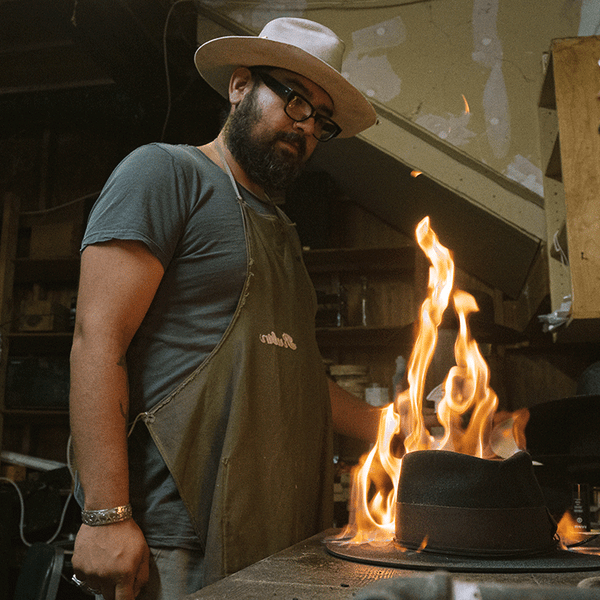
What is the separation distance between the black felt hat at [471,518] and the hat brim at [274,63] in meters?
1.10

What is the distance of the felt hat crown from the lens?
3.39 ft

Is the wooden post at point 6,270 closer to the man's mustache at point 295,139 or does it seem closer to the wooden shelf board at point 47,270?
the wooden shelf board at point 47,270

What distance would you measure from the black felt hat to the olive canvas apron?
21 cm

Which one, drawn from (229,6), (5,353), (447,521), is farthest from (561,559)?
(5,353)

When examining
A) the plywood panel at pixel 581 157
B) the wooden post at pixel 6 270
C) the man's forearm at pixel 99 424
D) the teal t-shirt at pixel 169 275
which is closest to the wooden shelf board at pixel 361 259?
the plywood panel at pixel 581 157

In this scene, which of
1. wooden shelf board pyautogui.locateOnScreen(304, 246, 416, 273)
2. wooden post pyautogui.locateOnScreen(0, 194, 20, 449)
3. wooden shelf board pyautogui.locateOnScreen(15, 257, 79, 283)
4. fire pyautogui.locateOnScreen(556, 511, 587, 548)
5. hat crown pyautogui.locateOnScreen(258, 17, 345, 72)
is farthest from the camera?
wooden shelf board pyautogui.locateOnScreen(15, 257, 79, 283)

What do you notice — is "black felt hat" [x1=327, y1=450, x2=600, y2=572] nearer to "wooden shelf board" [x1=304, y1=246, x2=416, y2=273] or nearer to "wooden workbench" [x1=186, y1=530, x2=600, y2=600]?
"wooden workbench" [x1=186, y1=530, x2=600, y2=600]

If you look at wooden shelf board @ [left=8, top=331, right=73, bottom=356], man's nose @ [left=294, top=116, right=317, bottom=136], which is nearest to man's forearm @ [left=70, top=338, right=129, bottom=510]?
man's nose @ [left=294, top=116, right=317, bottom=136]

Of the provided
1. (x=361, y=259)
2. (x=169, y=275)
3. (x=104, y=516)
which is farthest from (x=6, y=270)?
(x=104, y=516)

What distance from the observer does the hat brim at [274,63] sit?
164cm

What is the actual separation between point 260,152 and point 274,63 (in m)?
0.28

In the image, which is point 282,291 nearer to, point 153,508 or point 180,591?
point 153,508

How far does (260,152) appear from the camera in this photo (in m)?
1.60

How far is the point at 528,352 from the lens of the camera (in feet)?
14.1
